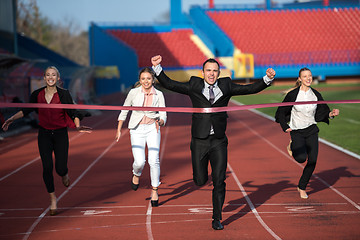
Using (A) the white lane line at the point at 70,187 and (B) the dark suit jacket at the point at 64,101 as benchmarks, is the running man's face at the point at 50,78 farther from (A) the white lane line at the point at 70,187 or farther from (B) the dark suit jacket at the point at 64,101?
(A) the white lane line at the point at 70,187

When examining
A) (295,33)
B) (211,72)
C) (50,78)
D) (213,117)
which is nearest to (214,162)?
(213,117)

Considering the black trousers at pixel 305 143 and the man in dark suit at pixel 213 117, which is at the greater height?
the man in dark suit at pixel 213 117

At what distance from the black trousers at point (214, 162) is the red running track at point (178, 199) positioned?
38 cm

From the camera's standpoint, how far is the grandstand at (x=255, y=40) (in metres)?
50.4

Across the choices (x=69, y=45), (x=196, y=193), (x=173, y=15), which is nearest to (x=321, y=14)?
(x=173, y=15)

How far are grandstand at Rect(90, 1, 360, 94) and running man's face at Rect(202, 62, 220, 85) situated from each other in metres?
39.7

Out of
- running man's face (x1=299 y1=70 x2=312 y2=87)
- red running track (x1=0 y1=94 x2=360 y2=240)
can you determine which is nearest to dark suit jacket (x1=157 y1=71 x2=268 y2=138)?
red running track (x1=0 y1=94 x2=360 y2=240)

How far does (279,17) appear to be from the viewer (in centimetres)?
5691

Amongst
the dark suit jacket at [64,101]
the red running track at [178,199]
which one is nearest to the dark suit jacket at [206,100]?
the red running track at [178,199]

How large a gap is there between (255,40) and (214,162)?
48110mm

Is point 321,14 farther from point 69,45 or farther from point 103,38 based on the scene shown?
point 69,45

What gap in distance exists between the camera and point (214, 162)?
6637 mm

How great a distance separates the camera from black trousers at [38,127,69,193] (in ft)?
24.0

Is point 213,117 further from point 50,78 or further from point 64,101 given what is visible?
point 50,78
